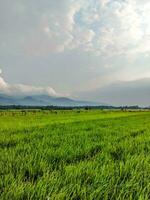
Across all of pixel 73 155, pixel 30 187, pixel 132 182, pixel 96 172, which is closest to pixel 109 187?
pixel 132 182

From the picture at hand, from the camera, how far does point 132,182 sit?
11.5 feet

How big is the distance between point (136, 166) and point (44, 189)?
194 centimetres

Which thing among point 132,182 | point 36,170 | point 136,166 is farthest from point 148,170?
point 36,170

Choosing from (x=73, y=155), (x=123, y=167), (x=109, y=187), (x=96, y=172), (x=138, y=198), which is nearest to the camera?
(x=138, y=198)

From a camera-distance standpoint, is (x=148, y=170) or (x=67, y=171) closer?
(x=67, y=171)

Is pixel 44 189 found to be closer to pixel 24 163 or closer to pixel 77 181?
pixel 77 181

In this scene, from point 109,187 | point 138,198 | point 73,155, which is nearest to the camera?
point 138,198

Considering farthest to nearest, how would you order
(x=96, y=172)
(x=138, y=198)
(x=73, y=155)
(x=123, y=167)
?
(x=73, y=155) → (x=123, y=167) → (x=96, y=172) → (x=138, y=198)

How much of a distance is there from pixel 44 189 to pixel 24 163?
165cm

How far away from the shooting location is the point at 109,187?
10.9 ft

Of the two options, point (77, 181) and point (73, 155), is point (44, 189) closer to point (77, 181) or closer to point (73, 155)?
point (77, 181)

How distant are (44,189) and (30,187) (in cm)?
19

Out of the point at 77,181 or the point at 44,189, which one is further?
the point at 77,181

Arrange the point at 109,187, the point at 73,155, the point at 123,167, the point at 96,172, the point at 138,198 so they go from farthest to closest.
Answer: the point at 73,155 → the point at 123,167 → the point at 96,172 → the point at 109,187 → the point at 138,198
